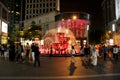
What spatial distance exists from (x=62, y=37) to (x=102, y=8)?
7995cm

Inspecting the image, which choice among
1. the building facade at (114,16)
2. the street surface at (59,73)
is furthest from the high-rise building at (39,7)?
the street surface at (59,73)

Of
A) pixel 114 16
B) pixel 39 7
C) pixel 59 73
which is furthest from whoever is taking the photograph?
pixel 39 7

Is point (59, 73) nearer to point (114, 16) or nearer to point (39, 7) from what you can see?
point (114, 16)

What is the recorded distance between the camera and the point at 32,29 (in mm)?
86875

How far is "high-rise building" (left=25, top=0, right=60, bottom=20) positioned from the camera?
5064 inches

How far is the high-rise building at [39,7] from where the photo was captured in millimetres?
128625

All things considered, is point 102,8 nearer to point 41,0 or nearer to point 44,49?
point 41,0

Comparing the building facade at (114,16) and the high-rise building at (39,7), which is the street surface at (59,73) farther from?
the high-rise building at (39,7)

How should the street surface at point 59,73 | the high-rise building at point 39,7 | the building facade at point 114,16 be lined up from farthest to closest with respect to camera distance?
the high-rise building at point 39,7 → the building facade at point 114,16 → the street surface at point 59,73

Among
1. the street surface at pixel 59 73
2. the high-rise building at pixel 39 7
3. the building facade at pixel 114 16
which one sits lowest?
the street surface at pixel 59 73

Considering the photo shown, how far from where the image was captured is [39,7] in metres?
132

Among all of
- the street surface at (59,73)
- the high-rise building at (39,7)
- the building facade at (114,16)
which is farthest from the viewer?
the high-rise building at (39,7)

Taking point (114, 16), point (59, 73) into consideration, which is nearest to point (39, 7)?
point (114, 16)

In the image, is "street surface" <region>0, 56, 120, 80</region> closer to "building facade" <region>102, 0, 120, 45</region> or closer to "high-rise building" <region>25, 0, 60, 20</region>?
"building facade" <region>102, 0, 120, 45</region>
